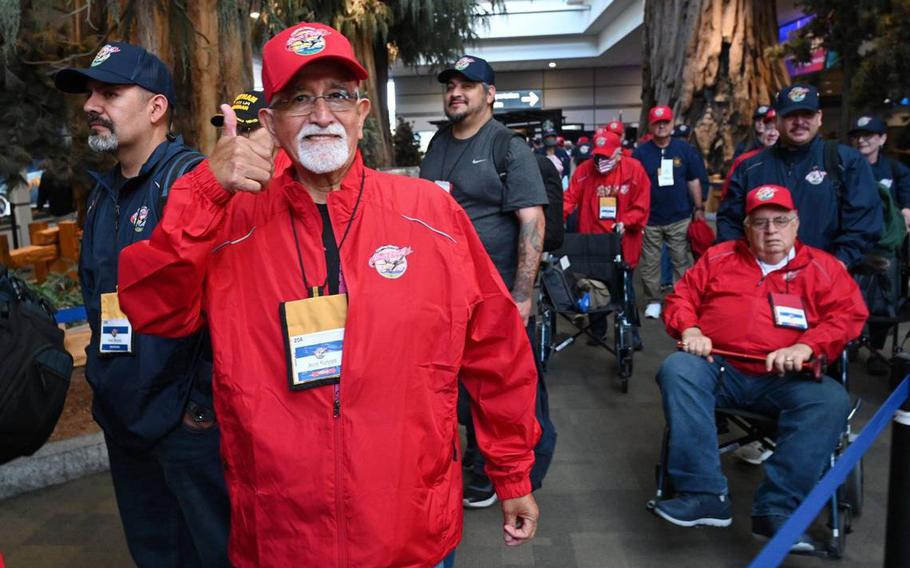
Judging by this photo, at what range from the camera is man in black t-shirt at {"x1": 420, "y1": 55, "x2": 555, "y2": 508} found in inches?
139

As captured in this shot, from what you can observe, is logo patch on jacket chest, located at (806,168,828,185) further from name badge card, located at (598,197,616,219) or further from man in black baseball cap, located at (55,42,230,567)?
man in black baseball cap, located at (55,42,230,567)

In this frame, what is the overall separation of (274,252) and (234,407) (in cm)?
34

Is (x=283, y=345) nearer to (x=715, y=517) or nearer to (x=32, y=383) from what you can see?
(x=32, y=383)

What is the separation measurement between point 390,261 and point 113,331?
1.00 m

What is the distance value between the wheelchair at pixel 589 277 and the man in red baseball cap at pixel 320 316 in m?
3.89

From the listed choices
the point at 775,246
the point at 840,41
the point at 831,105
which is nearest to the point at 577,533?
the point at 775,246

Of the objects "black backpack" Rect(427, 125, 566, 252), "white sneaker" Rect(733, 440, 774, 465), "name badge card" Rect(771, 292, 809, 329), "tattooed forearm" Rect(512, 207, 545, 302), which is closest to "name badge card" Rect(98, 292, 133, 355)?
"tattooed forearm" Rect(512, 207, 545, 302)

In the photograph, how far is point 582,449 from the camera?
4547 mm

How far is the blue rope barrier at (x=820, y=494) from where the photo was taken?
1.67m

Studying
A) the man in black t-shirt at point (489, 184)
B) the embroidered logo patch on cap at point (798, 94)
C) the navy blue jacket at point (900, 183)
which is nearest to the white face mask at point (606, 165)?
the navy blue jacket at point (900, 183)

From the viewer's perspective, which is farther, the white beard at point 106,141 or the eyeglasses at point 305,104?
the white beard at point 106,141

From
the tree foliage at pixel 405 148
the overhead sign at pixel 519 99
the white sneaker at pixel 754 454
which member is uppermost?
the overhead sign at pixel 519 99

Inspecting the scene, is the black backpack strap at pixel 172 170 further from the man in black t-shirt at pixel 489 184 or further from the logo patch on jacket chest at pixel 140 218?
the man in black t-shirt at pixel 489 184

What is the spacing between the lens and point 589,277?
6.04 metres
